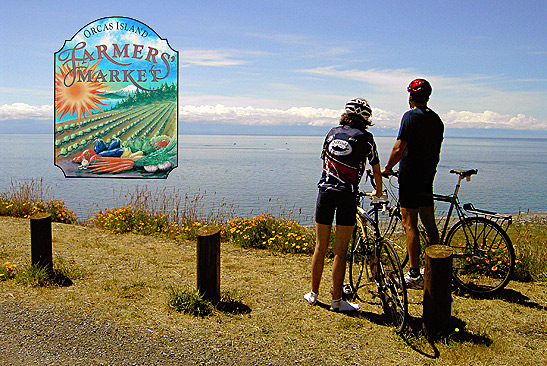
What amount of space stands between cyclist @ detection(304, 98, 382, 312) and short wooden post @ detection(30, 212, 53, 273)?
137 inches

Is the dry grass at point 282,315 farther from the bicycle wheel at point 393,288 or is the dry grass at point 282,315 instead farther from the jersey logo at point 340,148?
the jersey logo at point 340,148

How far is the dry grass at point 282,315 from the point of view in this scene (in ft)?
14.2

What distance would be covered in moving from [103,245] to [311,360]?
5346mm

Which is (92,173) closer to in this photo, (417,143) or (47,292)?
(47,292)

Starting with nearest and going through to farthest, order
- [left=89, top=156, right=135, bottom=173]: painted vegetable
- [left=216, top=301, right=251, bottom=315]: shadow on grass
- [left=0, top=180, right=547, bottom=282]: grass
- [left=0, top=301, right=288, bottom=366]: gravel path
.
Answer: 1. [left=0, top=301, right=288, bottom=366]: gravel path
2. [left=216, top=301, right=251, bottom=315]: shadow on grass
3. [left=0, top=180, right=547, bottom=282]: grass
4. [left=89, top=156, right=135, bottom=173]: painted vegetable

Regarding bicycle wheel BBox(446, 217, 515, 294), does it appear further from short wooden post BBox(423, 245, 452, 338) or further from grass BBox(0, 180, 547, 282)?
short wooden post BBox(423, 245, 452, 338)

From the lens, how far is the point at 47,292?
5676 mm

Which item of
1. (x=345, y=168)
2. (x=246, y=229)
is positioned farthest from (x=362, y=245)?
(x=246, y=229)

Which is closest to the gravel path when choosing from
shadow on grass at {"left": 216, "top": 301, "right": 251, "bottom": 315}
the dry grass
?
the dry grass

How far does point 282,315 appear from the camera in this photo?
519cm

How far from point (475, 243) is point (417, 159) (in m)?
1.33

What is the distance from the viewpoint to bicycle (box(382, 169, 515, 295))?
229 inches

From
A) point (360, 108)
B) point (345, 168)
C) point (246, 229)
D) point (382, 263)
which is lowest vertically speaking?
point (246, 229)

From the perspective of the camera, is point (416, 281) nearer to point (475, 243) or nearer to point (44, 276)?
point (475, 243)
